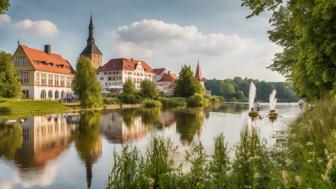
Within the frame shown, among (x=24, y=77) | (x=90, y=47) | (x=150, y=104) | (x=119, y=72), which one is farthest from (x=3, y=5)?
(x=90, y=47)

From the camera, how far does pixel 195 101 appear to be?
73.6 metres

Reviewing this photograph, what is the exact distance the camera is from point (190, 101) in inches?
2931

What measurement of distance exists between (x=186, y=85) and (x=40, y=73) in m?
30.9

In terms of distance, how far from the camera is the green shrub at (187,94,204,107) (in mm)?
73250

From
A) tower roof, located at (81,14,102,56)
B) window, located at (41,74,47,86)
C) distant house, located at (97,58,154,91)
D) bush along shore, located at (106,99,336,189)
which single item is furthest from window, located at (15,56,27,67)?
bush along shore, located at (106,99,336,189)

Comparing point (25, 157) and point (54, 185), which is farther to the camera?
point (25, 157)

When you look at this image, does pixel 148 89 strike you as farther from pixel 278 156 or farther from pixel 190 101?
pixel 278 156

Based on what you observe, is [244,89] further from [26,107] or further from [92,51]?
[26,107]

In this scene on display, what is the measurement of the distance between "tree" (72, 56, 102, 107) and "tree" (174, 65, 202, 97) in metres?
27.2

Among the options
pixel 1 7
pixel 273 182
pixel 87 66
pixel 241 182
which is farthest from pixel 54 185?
pixel 87 66

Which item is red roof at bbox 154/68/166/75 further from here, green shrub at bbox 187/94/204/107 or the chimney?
the chimney

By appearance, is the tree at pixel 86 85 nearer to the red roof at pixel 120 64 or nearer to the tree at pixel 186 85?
the tree at pixel 186 85

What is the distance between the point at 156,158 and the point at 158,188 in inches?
36.5

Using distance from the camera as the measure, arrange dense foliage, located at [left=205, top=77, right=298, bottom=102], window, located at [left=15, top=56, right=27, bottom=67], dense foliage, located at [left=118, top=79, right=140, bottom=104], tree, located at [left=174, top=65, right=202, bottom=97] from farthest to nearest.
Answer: dense foliage, located at [left=205, top=77, right=298, bottom=102] < tree, located at [left=174, top=65, right=202, bottom=97] < dense foliage, located at [left=118, top=79, right=140, bottom=104] < window, located at [left=15, top=56, right=27, bottom=67]
